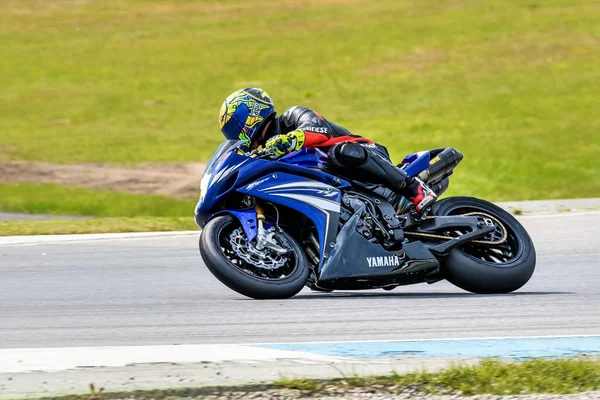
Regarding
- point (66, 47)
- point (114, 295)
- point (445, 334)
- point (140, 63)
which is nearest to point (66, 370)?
point (445, 334)

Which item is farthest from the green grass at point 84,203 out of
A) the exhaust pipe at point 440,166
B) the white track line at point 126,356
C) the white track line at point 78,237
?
the white track line at point 126,356

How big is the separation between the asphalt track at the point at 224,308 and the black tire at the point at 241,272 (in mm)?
88

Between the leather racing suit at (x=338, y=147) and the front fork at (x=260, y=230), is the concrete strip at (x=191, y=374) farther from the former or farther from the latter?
the leather racing suit at (x=338, y=147)

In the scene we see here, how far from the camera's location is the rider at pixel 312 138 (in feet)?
23.5

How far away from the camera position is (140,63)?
34.1 metres

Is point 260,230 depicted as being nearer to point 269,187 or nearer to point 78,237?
point 269,187

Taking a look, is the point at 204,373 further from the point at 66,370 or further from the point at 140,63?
the point at 140,63

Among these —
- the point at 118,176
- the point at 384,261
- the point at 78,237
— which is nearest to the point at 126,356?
the point at 384,261

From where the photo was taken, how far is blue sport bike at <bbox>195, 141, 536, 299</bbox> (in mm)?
6836

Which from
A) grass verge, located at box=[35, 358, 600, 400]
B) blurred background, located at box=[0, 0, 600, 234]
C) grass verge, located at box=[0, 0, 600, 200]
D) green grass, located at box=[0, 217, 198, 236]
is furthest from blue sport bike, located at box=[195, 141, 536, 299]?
grass verge, located at box=[0, 0, 600, 200]

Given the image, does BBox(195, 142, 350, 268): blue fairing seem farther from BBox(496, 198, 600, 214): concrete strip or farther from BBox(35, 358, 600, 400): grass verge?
BBox(496, 198, 600, 214): concrete strip

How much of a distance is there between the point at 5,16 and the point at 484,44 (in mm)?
18120

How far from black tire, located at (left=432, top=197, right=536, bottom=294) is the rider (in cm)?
36

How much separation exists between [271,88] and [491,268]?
23.4 m
